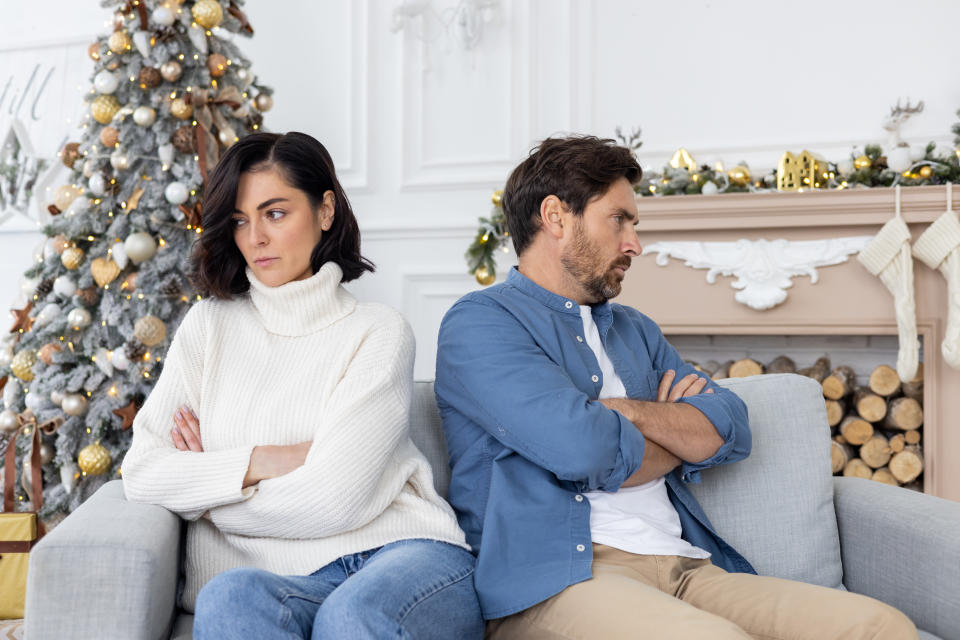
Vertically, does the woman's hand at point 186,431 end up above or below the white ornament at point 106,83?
below

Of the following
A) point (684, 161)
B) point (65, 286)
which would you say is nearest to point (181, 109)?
point (65, 286)

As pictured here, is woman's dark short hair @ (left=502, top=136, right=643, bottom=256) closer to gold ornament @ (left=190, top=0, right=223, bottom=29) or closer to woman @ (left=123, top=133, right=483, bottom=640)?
woman @ (left=123, top=133, right=483, bottom=640)

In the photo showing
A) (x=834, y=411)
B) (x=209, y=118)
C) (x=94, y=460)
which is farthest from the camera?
(x=834, y=411)

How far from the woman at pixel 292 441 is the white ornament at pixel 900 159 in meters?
1.99

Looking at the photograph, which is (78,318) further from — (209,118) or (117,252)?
(209,118)

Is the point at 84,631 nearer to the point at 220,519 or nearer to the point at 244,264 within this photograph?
the point at 220,519

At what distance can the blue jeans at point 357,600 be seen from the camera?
1201mm

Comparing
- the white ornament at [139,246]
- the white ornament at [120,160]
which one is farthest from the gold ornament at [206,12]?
the white ornament at [139,246]

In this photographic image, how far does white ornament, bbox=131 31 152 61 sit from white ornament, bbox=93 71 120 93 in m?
0.13

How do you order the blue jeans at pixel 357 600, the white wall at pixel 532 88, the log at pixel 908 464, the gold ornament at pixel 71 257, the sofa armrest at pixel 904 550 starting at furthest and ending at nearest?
the white wall at pixel 532 88
the log at pixel 908 464
the gold ornament at pixel 71 257
the sofa armrest at pixel 904 550
the blue jeans at pixel 357 600

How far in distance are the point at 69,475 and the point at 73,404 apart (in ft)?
0.74

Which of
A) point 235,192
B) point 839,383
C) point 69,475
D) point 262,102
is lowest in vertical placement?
point 69,475

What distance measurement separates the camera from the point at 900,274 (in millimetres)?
2855

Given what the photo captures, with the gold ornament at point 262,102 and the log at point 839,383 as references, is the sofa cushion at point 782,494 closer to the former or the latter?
the log at point 839,383
